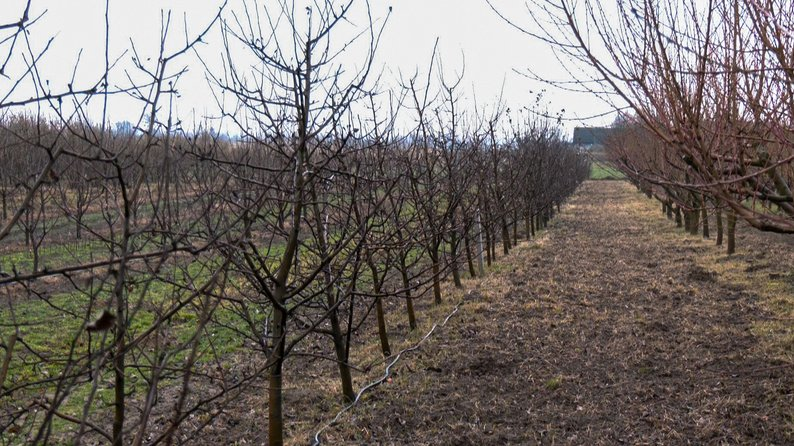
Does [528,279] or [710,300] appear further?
[528,279]

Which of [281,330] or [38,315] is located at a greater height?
[281,330]

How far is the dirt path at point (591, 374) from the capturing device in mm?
5043

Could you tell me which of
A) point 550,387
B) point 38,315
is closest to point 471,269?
point 550,387

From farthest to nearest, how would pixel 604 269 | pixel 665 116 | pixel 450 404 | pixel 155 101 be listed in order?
pixel 604 269 < pixel 450 404 < pixel 665 116 < pixel 155 101

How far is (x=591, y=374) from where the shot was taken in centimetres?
641

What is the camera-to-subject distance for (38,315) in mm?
9594

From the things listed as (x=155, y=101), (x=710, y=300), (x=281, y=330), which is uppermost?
(x=155, y=101)

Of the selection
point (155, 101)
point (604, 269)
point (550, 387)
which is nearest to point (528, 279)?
point (604, 269)

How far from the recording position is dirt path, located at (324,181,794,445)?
5.04m

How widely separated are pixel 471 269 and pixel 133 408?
22.4 ft

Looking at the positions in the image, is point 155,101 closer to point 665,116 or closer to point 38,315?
point 665,116

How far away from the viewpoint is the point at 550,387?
6051 mm

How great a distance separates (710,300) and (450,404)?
5.36m

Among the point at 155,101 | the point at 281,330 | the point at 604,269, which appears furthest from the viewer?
the point at 604,269
